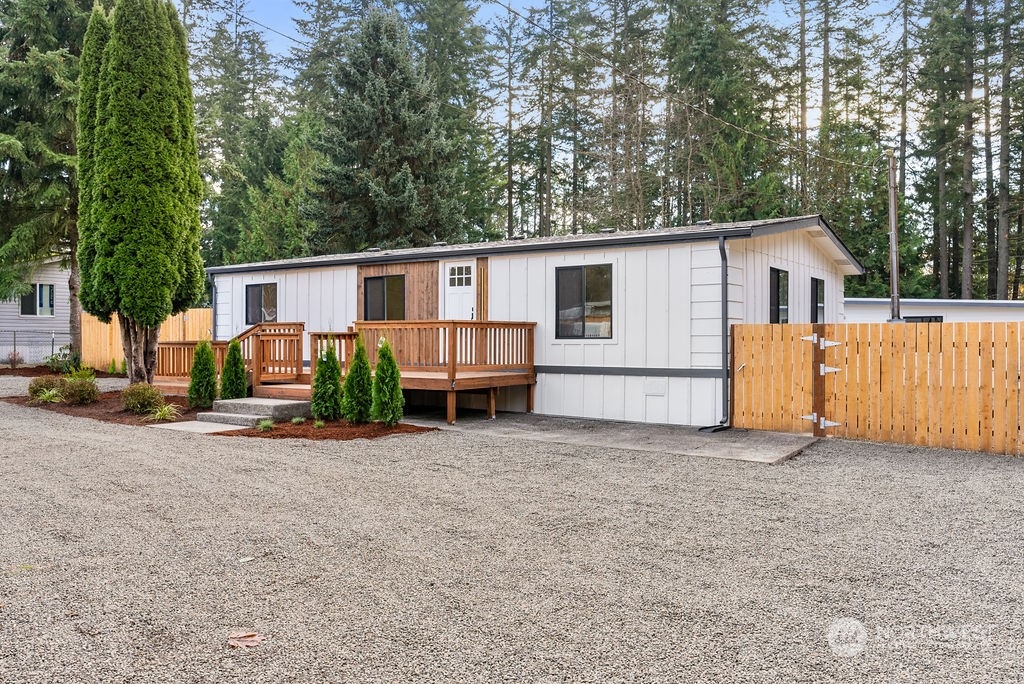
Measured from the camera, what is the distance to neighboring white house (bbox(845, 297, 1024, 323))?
17.5 m

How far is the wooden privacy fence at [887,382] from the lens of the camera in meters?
7.85

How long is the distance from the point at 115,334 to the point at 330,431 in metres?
13.2

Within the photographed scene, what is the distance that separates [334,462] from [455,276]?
5596 millimetres

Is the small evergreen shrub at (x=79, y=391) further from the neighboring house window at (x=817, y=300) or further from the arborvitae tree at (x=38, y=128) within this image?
the neighboring house window at (x=817, y=300)

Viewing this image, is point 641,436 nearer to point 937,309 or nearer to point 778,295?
point 778,295

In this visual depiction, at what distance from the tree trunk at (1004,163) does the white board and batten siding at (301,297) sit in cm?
2032

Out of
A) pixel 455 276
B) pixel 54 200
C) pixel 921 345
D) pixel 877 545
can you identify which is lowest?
pixel 877 545

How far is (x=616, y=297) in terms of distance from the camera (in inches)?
413

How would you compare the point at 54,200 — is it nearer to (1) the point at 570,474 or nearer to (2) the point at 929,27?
(1) the point at 570,474

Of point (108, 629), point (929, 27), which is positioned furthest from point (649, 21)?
point (108, 629)

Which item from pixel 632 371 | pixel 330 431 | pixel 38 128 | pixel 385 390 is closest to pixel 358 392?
pixel 385 390

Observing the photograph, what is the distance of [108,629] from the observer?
3016 mm

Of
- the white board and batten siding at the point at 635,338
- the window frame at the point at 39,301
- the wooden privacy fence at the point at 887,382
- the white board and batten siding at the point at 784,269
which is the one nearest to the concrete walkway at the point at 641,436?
the white board and batten siding at the point at 635,338

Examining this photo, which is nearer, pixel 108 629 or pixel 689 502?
pixel 108 629
